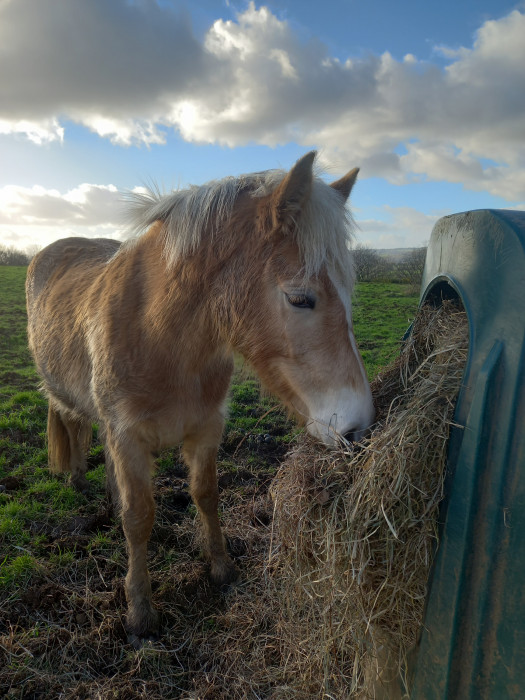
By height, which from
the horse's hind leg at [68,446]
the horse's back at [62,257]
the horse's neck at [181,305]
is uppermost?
the horse's back at [62,257]

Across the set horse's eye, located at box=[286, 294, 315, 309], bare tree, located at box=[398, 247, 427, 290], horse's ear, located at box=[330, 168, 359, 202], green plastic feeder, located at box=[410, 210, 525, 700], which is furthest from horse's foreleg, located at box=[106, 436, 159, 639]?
bare tree, located at box=[398, 247, 427, 290]

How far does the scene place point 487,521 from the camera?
1487 mm

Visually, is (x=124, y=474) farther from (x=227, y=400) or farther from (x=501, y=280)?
(x=501, y=280)

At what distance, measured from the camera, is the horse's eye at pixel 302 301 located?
7.05ft

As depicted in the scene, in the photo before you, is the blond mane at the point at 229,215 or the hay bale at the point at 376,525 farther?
the blond mane at the point at 229,215

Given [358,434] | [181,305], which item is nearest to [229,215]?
[181,305]

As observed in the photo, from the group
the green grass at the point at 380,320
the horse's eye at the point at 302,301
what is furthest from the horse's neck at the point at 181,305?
the green grass at the point at 380,320

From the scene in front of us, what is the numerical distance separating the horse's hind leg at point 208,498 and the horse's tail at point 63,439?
1.82m

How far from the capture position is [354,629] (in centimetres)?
177

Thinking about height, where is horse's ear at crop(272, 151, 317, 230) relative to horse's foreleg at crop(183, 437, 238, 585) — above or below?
above

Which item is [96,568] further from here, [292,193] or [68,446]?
[292,193]

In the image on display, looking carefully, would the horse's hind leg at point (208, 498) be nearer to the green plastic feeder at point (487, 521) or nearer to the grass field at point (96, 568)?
the grass field at point (96, 568)

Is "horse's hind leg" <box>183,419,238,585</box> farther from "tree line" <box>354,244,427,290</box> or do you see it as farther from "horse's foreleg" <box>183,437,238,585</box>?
"tree line" <box>354,244,427,290</box>

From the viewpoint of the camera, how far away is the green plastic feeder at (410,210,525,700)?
145cm
